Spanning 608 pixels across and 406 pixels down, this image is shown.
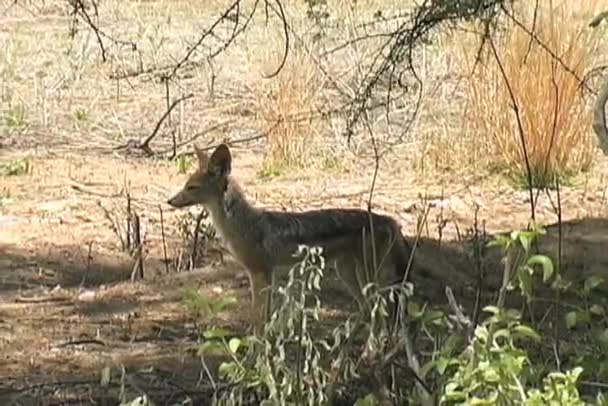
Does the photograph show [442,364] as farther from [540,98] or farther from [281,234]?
[540,98]

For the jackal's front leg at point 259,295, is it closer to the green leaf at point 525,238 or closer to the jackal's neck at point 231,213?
the jackal's neck at point 231,213

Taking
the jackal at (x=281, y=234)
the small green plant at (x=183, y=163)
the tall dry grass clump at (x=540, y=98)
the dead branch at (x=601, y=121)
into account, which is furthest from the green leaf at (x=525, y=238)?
the small green plant at (x=183, y=163)

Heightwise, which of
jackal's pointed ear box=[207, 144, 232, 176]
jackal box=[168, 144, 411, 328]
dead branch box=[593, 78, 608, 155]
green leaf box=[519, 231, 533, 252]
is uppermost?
dead branch box=[593, 78, 608, 155]

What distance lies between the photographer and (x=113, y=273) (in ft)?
27.6

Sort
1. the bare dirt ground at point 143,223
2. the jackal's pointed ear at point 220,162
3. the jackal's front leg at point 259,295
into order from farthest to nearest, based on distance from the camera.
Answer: the jackal's pointed ear at point 220,162, the jackal's front leg at point 259,295, the bare dirt ground at point 143,223

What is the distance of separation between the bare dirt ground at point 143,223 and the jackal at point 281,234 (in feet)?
0.80

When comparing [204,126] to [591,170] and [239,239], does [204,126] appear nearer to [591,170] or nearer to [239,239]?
[591,170]

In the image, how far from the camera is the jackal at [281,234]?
7.07m

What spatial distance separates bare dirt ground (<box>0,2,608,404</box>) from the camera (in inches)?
Result: 251

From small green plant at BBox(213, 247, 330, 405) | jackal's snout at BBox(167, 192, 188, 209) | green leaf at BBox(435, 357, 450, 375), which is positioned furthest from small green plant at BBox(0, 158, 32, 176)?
green leaf at BBox(435, 357, 450, 375)

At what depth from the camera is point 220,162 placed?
757 cm

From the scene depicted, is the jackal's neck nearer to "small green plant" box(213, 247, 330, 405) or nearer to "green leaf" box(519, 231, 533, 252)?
"small green plant" box(213, 247, 330, 405)

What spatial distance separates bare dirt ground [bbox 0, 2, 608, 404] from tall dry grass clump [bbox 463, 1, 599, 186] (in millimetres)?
206

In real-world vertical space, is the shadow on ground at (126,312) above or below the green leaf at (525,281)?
below
